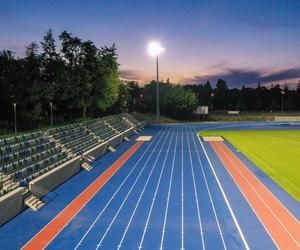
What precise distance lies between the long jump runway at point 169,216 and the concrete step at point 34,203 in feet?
2.83

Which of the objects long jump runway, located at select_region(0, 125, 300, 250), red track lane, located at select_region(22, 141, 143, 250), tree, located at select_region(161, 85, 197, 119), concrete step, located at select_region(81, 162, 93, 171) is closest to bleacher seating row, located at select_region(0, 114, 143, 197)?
concrete step, located at select_region(81, 162, 93, 171)

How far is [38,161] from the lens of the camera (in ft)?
53.1

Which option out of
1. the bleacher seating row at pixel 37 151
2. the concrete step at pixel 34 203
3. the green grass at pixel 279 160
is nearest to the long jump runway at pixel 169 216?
the concrete step at pixel 34 203

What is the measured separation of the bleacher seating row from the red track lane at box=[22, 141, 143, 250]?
1785 mm

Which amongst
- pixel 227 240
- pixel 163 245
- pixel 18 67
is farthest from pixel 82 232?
pixel 18 67

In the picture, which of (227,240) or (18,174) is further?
(18,174)

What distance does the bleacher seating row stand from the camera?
44.3 ft

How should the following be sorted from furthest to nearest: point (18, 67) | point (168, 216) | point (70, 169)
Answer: point (18, 67) → point (70, 169) → point (168, 216)

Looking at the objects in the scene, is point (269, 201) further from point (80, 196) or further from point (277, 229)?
point (80, 196)

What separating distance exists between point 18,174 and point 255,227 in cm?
809

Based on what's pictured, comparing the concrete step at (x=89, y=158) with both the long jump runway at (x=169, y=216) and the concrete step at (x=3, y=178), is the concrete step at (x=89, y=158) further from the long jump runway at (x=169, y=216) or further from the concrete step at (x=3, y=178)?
the concrete step at (x=3, y=178)

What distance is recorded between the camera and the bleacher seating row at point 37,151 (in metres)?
13.5

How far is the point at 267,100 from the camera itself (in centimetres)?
12406

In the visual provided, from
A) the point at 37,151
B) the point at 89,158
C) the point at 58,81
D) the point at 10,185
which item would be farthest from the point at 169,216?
the point at 58,81
